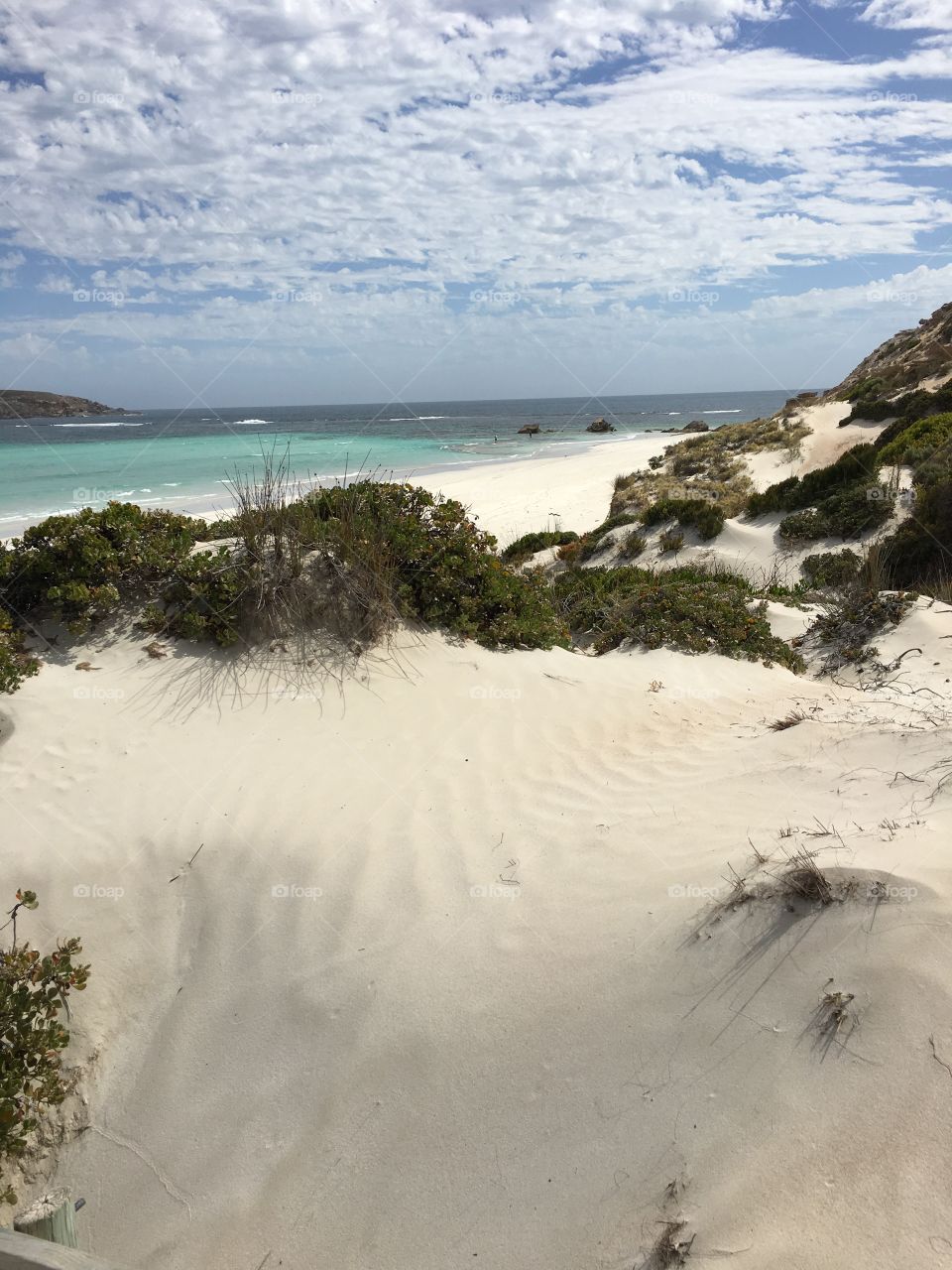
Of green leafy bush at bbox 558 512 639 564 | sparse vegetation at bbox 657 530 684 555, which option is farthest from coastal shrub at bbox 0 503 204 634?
green leafy bush at bbox 558 512 639 564

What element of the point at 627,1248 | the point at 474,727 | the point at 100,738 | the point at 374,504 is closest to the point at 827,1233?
the point at 627,1248

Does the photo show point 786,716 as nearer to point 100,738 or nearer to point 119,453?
point 100,738

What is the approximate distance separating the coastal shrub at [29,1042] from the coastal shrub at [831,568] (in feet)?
33.3

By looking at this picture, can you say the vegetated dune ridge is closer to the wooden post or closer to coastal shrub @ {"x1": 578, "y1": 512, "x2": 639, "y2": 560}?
the wooden post

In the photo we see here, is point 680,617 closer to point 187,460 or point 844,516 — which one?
point 844,516

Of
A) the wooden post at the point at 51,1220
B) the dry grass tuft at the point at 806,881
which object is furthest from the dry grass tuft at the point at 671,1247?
the wooden post at the point at 51,1220

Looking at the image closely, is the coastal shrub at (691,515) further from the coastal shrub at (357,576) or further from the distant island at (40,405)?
the distant island at (40,405)

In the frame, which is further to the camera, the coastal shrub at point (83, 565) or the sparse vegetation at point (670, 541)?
the sparse vegetation at point (670, 541)

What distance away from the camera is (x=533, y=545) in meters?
15.7

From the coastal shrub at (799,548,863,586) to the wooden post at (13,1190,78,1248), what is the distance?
10.5 meters

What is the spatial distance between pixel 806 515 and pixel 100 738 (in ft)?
37.7

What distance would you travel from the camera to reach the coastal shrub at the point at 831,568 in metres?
10.8

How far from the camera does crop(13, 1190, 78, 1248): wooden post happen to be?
111 inches

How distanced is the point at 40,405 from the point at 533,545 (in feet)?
336
